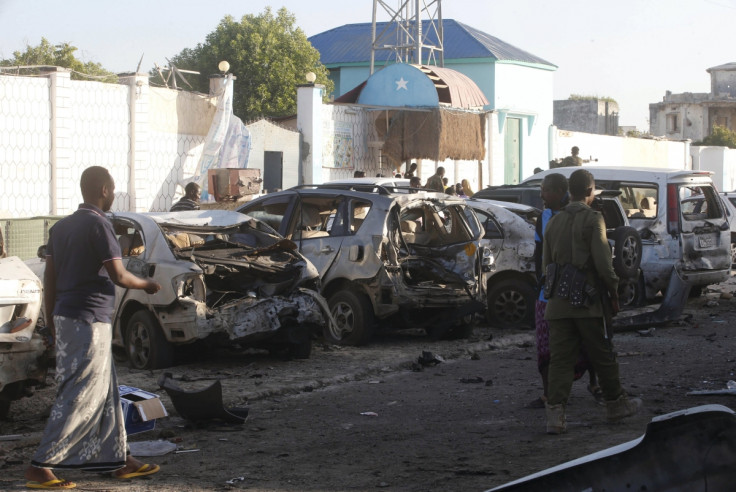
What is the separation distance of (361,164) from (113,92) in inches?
329

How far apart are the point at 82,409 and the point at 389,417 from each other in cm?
278

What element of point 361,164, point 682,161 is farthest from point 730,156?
point 361,164

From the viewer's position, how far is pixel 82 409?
18.7ft

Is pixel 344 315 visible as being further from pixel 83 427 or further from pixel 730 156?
pixel 730 156

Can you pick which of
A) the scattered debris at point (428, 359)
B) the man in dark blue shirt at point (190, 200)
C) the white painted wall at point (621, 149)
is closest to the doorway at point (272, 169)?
the man in dark blue shirt at point (190, 200)

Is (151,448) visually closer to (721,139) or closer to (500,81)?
(500,81)

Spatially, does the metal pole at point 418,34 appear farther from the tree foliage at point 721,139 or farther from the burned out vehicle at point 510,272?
the tree foliage at point 721,139

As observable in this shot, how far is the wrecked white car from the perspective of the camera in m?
7.12

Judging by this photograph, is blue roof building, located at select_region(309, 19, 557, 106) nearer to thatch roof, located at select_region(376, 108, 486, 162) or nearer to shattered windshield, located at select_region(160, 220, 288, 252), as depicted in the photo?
thatch roof, located at select_region(376, 108, 486, 162)

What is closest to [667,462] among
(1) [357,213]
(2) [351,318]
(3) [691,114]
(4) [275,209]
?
(2) [351,318]

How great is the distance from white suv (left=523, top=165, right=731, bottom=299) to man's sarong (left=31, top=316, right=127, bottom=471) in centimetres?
985

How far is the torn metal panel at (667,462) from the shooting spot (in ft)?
11.8

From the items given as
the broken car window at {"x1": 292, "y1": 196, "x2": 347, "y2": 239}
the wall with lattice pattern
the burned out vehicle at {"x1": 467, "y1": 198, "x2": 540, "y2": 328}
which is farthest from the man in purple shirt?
the wall with lattice pattern

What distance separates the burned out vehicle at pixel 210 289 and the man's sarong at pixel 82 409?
11.7 ft
